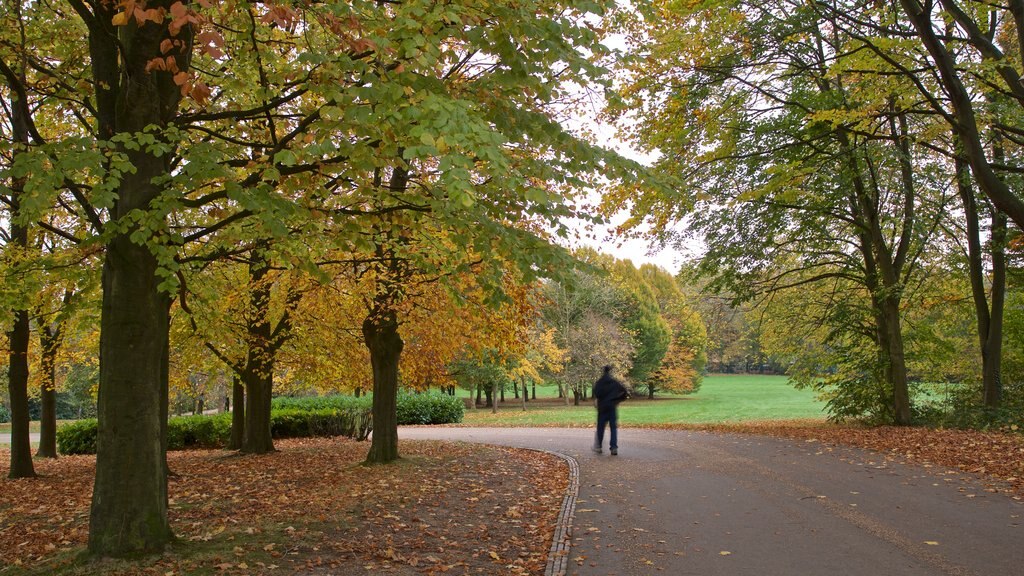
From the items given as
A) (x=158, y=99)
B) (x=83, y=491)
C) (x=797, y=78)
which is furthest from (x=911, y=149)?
(x=83, y=491)

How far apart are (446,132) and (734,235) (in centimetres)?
1420

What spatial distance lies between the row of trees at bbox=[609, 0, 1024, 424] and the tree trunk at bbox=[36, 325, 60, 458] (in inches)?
494

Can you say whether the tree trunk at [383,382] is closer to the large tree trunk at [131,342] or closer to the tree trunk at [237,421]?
the tree trunk at [237,421]

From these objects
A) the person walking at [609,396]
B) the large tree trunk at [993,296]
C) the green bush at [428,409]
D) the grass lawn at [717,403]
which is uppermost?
the large tree trunk at [993,296]

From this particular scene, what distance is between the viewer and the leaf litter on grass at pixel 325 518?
5.96 m

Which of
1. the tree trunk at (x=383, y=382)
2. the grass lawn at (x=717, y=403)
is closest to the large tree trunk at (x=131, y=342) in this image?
the tree trunk at (x=383, y=382)

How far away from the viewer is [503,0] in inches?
228

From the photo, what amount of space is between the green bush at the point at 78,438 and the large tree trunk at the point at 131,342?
51.8ft

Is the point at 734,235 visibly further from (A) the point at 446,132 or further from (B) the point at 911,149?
(A) the point at 446,132

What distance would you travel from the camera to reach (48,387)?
15078 mm

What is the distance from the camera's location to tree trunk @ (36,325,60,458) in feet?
47.3

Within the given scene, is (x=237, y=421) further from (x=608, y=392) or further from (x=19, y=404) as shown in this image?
(x=608, y=392)

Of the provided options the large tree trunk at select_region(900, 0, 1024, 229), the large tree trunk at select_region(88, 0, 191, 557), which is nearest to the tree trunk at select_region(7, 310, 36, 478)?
the large tree trunk at select_region(88, 0, 191, 557)

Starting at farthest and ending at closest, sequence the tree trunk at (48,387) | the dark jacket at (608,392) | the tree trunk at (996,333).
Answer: the tree trunk at (996,333) < the tree trunk at (48,387) < the dark jacket at (608,392)
